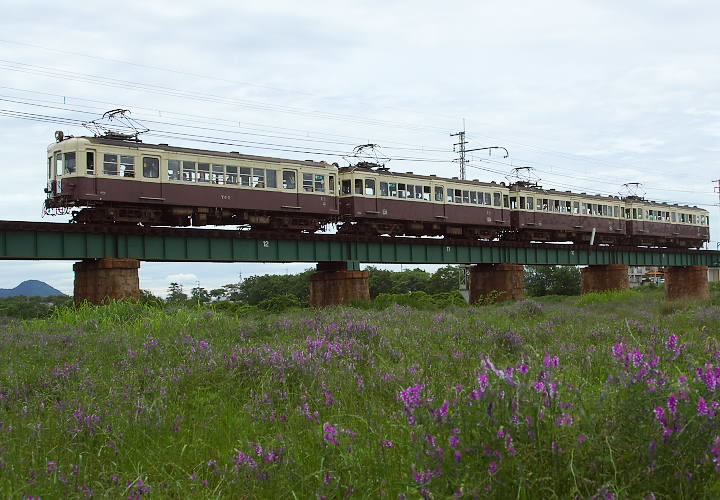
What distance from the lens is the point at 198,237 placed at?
28.5 metres

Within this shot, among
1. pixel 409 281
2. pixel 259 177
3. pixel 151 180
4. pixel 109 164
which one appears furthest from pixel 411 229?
pixel 409 281

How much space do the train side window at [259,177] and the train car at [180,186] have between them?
45mm

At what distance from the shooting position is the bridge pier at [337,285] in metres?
34.4

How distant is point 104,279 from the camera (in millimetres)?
25984

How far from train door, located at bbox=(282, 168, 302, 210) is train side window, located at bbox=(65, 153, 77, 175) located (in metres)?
9.06

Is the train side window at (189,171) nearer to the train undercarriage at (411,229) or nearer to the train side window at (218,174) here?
the train side window at (218,174)

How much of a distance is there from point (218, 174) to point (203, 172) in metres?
0.68

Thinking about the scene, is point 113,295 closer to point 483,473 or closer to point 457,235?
point 457,235

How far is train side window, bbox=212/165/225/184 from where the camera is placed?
27359 millimetres

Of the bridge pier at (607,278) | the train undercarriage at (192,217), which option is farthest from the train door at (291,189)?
the bridge pier at (607,278)

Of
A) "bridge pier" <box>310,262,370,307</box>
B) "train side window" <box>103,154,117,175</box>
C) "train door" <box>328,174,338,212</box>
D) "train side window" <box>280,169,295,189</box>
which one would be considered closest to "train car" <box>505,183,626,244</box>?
"bridge pier" <box>310,262,370,307</box>

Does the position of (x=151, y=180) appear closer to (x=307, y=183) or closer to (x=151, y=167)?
(x=151, y=167)

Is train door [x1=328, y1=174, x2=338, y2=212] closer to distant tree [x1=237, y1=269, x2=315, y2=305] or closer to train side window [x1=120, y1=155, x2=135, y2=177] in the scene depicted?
train side window [x1=120, y1=155, x2=135, y2=177]

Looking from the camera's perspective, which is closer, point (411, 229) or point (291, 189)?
point (291, 189)
